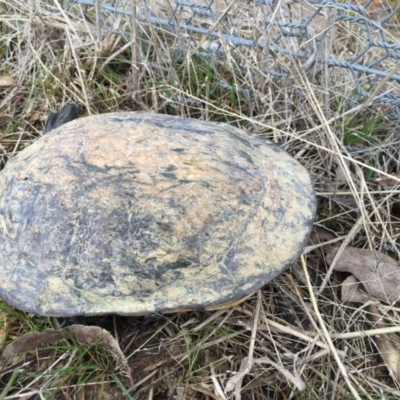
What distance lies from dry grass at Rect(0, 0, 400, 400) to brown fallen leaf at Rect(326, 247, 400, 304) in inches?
1.6

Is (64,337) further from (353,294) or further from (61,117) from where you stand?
(353,294)

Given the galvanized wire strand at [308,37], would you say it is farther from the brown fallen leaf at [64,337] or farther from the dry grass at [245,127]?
the brown fallen leaf at [64,337]

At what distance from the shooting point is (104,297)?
48.4 inches

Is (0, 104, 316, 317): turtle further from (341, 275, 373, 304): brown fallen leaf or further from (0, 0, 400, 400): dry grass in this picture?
(341, 275, 373, 304): brown fallen leaf

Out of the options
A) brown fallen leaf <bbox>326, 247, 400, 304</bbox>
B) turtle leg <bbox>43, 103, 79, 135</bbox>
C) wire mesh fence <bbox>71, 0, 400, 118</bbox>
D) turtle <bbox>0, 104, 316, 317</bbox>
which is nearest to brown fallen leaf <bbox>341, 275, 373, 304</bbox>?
brown fallen leaf <bbox>326, 247, 400, 304</bbox>

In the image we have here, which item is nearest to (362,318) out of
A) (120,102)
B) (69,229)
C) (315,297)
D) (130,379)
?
(315,297)

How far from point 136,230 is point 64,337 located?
1.33 feet

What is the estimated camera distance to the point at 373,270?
148 centimetres

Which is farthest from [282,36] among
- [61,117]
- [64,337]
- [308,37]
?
[64,337]

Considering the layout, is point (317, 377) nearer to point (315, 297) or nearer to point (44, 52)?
point (315, 297)

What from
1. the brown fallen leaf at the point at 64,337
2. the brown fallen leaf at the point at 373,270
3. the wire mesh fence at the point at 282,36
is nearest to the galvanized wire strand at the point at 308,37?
the wire mesh fence at the point at 282,36

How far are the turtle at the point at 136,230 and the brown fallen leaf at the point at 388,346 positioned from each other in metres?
0.37

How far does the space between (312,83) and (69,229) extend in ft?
3.14

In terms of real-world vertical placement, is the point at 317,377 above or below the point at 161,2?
below
